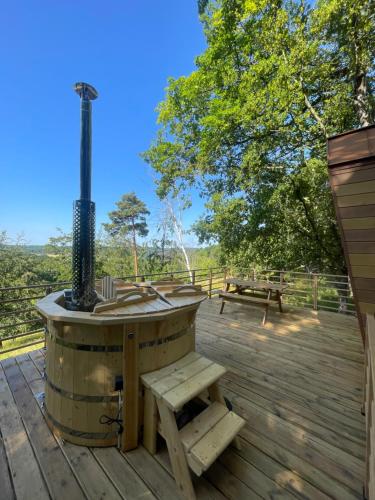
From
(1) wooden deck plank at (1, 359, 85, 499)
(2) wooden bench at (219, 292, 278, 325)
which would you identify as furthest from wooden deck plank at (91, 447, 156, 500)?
(2) wooden bench at (219, 292, 278, 325)

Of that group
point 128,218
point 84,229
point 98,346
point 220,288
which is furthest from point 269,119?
point 128,218

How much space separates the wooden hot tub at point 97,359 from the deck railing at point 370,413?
110cm

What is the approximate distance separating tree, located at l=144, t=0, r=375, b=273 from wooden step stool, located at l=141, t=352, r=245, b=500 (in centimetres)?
603

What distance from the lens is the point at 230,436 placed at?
4.17ft

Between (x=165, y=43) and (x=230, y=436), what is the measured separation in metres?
13.0

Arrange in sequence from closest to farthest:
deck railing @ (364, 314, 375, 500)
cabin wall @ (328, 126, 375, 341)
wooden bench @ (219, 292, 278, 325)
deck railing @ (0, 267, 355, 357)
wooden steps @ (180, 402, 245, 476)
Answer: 1. deck railing @ (364, 314, 375, 500)
2. wooden steps @ (180, 402, 245, 476)
3. cabin wall @ (328, 126, 375, 341)
4. deck railing @ (0, 267, 355, 357)
5. wooden bench @ (219, 292, 278, 325)

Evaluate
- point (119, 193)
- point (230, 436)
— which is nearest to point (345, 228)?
point (230, 436)

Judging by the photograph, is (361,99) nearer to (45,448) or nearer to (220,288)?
(220,288)

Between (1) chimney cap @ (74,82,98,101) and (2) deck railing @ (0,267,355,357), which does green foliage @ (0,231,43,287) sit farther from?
(1) chimney cap @ (74,82,98,101)

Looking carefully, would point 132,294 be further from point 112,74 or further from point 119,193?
point 119,193

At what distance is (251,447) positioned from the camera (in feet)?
4.90

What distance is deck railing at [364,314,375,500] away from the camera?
80 cm

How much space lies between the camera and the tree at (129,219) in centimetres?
2033

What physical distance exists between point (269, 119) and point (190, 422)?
692 centimetres
